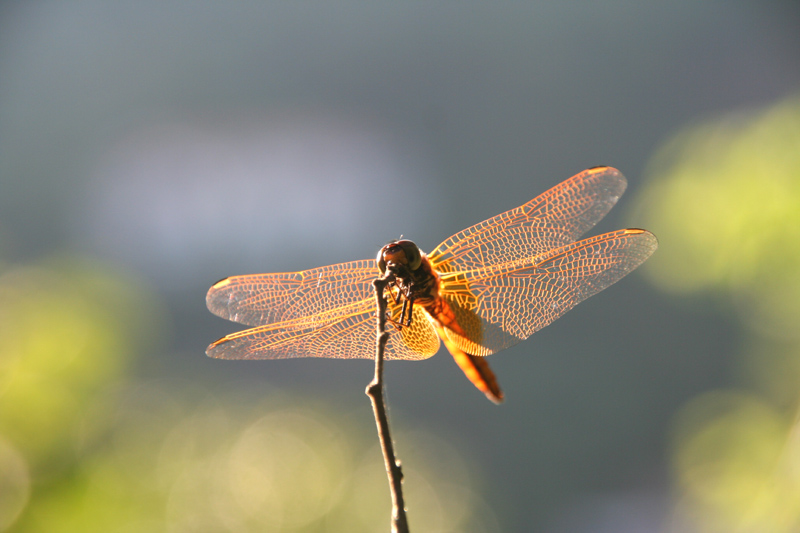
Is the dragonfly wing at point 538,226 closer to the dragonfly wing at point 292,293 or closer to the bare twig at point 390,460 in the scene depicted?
the dragonfly wing at point 292,293

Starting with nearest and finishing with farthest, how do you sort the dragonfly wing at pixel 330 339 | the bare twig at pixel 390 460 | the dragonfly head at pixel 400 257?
1. the bare twig at pixel 390 460
2. the dragonfly head at pixel 400 257
3. the dragonfly wing at pixel 330 339

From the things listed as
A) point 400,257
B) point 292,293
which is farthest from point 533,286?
point 292,293

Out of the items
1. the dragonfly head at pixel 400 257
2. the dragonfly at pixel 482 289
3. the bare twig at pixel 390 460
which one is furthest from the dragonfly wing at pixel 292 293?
the bare twig at pixel 390 460

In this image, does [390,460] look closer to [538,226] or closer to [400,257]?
[400,257]

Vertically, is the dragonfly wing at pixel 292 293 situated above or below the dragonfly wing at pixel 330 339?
above

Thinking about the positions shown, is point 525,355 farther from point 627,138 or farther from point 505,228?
point 505,228

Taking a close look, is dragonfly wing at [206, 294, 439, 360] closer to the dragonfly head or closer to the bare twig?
the dragonfly head
